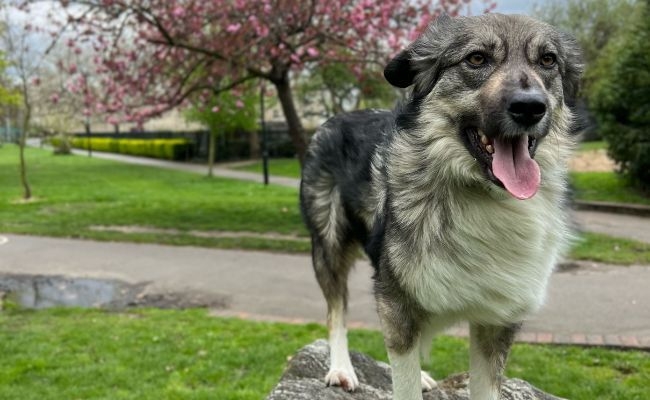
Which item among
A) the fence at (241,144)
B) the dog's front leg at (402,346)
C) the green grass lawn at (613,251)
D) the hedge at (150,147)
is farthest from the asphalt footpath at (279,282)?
the hedge at (150,147)

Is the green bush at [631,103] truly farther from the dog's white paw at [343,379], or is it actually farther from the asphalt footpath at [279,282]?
the dog's white paw at [343,379]

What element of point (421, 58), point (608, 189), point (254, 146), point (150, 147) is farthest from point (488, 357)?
point (150, 147)

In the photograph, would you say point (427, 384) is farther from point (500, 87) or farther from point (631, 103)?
point (631, 103)

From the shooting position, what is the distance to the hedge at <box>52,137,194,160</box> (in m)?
40.5

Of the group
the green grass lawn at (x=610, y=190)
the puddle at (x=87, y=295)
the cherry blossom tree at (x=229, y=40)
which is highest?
the cherry blossom tree at (x=229, y=40)

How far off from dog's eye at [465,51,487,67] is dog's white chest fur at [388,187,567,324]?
594 millimetres

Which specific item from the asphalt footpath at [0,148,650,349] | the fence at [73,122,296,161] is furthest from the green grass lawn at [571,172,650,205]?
the fence at [73,122,296,161]

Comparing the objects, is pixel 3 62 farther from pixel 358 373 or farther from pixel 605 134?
pixel 358 373

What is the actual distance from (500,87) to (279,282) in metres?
7.77

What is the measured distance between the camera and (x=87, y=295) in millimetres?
9789

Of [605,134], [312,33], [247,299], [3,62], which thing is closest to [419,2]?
[312,33]

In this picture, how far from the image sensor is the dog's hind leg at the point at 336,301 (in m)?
4.13

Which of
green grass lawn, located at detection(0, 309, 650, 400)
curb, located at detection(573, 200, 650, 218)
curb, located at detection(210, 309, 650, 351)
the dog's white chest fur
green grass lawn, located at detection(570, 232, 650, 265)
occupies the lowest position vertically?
green grass lawn, located at detection(0, 309, 650, 400)

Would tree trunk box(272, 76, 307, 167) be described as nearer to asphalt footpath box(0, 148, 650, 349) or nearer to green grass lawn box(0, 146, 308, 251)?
green grass lawn box(0, 146, 308, 251)
